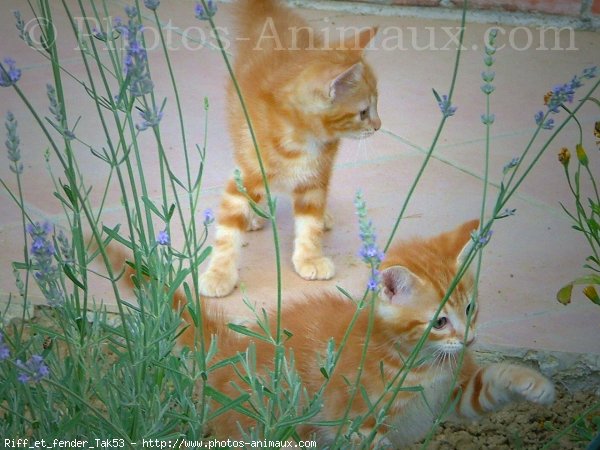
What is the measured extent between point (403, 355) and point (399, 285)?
198 mm

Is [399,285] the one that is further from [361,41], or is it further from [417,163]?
[417,163]

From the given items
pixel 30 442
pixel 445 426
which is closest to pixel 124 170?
pixel 445 426

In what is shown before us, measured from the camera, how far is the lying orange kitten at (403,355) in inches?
87.0

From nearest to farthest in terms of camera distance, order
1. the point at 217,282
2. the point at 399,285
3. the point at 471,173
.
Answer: the point at 399,285 → the point at 217,282 → the point at 471,173

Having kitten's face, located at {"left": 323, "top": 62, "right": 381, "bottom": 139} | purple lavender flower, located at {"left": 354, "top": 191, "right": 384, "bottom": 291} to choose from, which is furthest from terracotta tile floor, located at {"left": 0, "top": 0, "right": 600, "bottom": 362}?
purple lavender flower, located at {"left": 354, "top": 191, "right": 384, "bottom": 291}

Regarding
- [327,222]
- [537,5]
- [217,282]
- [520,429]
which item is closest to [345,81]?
[327,222]

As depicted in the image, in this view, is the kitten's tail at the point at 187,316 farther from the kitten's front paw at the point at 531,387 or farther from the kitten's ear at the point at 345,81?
the kitten's ear at the point at 345,81

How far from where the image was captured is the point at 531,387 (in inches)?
89.2

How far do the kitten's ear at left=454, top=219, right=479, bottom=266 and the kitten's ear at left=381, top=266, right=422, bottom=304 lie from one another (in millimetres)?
140

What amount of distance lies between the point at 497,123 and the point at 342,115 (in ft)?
3.96

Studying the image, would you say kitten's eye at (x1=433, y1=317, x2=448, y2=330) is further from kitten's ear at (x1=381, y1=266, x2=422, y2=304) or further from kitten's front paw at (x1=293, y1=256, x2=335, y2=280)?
kitten's front paw at (x1=293, y1=256, x2=335, y2=280)

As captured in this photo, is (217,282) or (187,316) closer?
(187,316)

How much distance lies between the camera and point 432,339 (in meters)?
2.25

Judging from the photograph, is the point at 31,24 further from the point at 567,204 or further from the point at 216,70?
the point at 567,204
